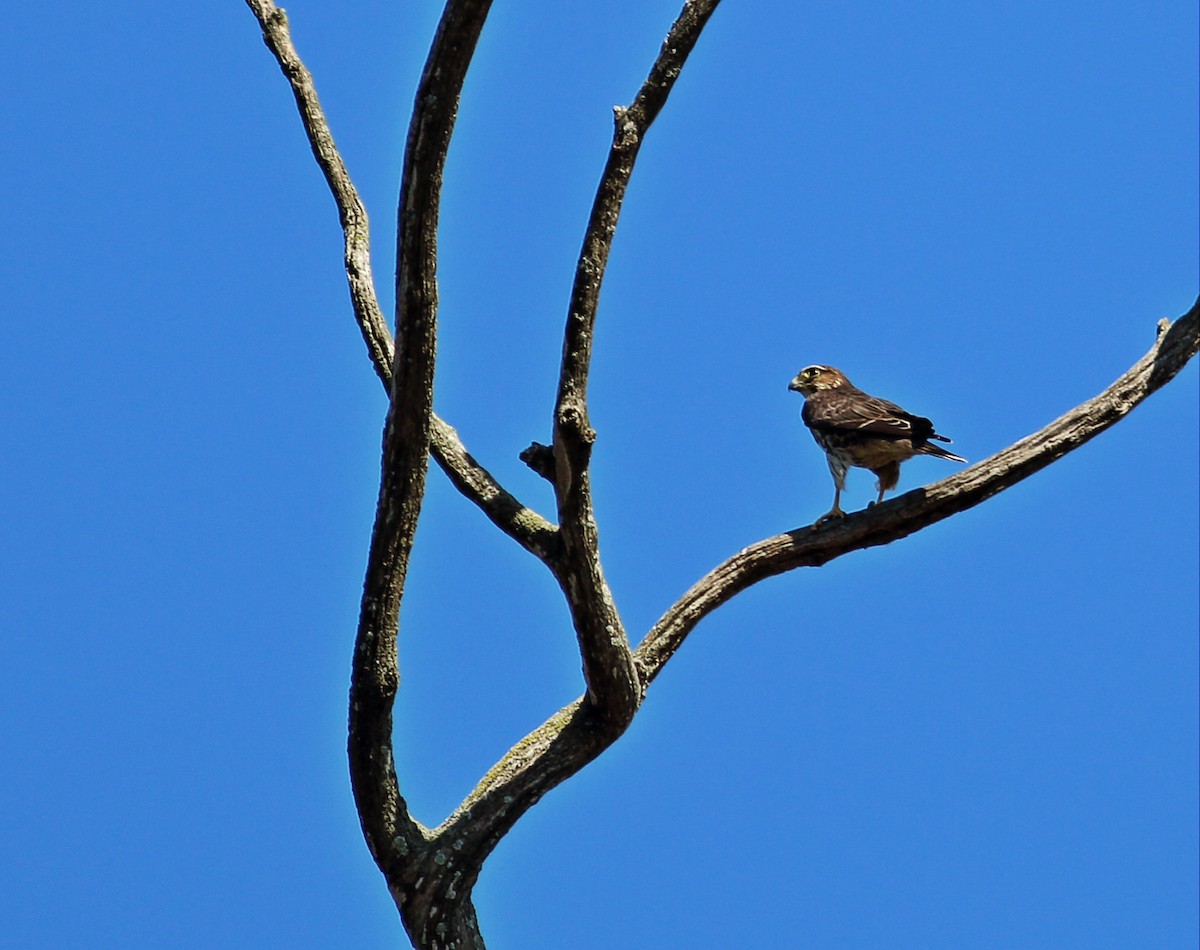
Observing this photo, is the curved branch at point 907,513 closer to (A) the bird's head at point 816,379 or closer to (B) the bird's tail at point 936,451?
(B) the bird's tail at point 936,451

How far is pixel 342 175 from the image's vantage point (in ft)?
29.3

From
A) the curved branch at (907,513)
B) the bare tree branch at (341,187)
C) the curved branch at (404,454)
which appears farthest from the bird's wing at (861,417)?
the curved branch at (404,454)

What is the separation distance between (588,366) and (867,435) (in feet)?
10.4

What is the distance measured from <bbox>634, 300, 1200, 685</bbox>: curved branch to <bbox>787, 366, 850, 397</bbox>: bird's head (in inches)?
130

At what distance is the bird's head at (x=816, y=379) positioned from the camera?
11484 mm

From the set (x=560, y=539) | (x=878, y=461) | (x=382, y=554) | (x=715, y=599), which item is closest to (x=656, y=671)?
(x=715, y=599)

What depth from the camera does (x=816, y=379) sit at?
457 inches

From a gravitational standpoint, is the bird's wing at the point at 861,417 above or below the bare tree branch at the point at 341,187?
below

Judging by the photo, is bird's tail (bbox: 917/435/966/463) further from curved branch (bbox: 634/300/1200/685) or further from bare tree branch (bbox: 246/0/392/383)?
bare tree branch (bbox: 246/0/392/383)

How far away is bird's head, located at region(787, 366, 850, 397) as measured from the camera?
1148cm

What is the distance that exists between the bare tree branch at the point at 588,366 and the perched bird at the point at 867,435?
1894mm

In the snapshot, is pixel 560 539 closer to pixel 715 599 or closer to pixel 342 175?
pixel 715 599

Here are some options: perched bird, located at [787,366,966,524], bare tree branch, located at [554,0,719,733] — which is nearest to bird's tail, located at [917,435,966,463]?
perched bird, located at [787,366,966,524]

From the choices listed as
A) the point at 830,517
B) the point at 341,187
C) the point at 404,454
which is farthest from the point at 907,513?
the point at 341,187
